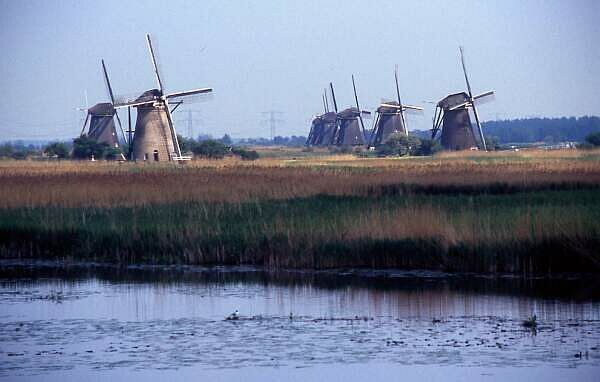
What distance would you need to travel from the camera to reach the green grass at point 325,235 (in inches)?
711

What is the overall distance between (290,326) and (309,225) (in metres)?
6.26

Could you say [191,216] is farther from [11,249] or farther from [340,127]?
[340,127]

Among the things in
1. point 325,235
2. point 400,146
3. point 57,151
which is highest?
point 57,151

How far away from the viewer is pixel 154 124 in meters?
56.1

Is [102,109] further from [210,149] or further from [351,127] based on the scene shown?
[351,127]

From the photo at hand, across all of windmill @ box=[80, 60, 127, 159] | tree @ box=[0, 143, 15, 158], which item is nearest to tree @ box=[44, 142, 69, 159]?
windmill @ box=[80, 60, 127, 159]

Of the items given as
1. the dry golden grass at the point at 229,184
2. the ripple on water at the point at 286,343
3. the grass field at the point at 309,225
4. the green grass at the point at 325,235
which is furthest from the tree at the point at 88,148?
the ripple on water at the point at 286,343

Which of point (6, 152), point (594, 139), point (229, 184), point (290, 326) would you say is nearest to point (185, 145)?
point (6, 152)

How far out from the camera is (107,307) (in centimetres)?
1612

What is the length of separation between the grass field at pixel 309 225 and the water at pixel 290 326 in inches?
17.6

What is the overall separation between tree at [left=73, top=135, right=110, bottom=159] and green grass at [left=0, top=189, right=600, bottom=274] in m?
42.5

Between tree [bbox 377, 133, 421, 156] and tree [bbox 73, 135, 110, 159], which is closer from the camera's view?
tree [bbox 73, 135, 110, 159]

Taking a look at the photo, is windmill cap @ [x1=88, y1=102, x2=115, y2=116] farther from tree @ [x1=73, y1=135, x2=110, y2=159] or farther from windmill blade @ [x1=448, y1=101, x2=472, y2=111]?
windmill blade @ [x1=448, y1=101, x2=472, y2=111]

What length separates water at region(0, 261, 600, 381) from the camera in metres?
12.1
